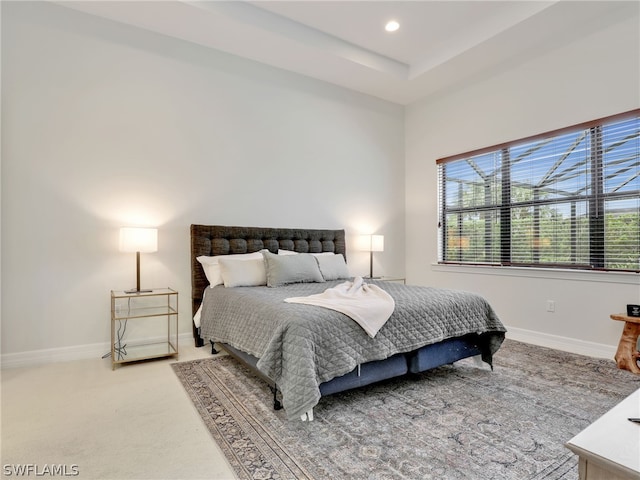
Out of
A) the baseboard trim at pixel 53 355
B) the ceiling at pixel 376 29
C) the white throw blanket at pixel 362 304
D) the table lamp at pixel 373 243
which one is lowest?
the baseboard trim at pixel 53 355

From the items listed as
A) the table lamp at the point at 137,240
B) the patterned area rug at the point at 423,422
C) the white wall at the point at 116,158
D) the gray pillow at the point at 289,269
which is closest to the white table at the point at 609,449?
the patterned area rug at the point at 423,422

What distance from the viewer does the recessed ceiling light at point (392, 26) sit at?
11.9 feet

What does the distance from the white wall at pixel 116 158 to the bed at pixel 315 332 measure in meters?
0.50

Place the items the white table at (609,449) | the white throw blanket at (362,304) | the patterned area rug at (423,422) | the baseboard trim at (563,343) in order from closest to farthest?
the white table at (609,449), the patterned area rug at (423,422), the white throw blanket at (362,304), the baseboard trim at (563,343)

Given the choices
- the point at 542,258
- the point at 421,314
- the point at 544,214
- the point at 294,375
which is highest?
the point at 544,214

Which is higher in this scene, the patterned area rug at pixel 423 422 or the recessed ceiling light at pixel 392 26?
the recessed ceiling light at pixel 392 26

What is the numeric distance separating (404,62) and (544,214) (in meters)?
2.48

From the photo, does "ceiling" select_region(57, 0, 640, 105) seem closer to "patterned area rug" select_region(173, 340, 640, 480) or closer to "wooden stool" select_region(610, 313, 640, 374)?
"wooden stool" select_region(610, 313, 640, 374)

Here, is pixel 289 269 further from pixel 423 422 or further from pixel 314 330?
pixel 423 422

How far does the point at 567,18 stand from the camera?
3252mm

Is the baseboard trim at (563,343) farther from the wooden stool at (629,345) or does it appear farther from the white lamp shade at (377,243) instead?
the white lamp shade at (377,243)

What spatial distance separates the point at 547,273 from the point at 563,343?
0.72m

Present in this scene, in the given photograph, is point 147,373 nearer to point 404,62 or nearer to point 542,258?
point 542,258

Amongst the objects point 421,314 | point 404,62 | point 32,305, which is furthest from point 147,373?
point 404,62
